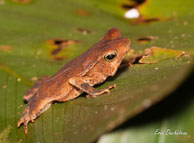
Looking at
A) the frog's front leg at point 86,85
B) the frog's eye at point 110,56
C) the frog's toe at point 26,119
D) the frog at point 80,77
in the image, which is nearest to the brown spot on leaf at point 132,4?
the frog at point 80,77

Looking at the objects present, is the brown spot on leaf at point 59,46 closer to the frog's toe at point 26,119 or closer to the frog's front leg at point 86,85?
the frog's front leg at point 86,85

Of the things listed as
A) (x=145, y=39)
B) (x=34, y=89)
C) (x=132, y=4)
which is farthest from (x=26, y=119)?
(x=132, y=4)

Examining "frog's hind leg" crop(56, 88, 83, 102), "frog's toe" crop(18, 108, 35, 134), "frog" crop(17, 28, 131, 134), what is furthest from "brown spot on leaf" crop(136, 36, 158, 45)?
"frog's toe" crop(18, 108, 35, 134)

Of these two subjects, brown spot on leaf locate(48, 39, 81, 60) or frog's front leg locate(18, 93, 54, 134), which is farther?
brown spot on leaf locate(48, 39, 81, 60)

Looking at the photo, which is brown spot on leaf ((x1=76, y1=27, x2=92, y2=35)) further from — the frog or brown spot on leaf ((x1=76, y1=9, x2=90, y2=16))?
the frog

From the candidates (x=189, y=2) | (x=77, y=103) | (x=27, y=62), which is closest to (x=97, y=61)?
(x=77, y=103)

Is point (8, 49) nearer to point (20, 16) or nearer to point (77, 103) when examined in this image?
point (20, 16)

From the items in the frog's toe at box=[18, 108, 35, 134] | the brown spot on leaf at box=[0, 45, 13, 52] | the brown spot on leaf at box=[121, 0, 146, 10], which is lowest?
the frog's toe at box=[18, 108, 35, 134]

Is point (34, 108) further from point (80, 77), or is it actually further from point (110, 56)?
point (110, 56)
